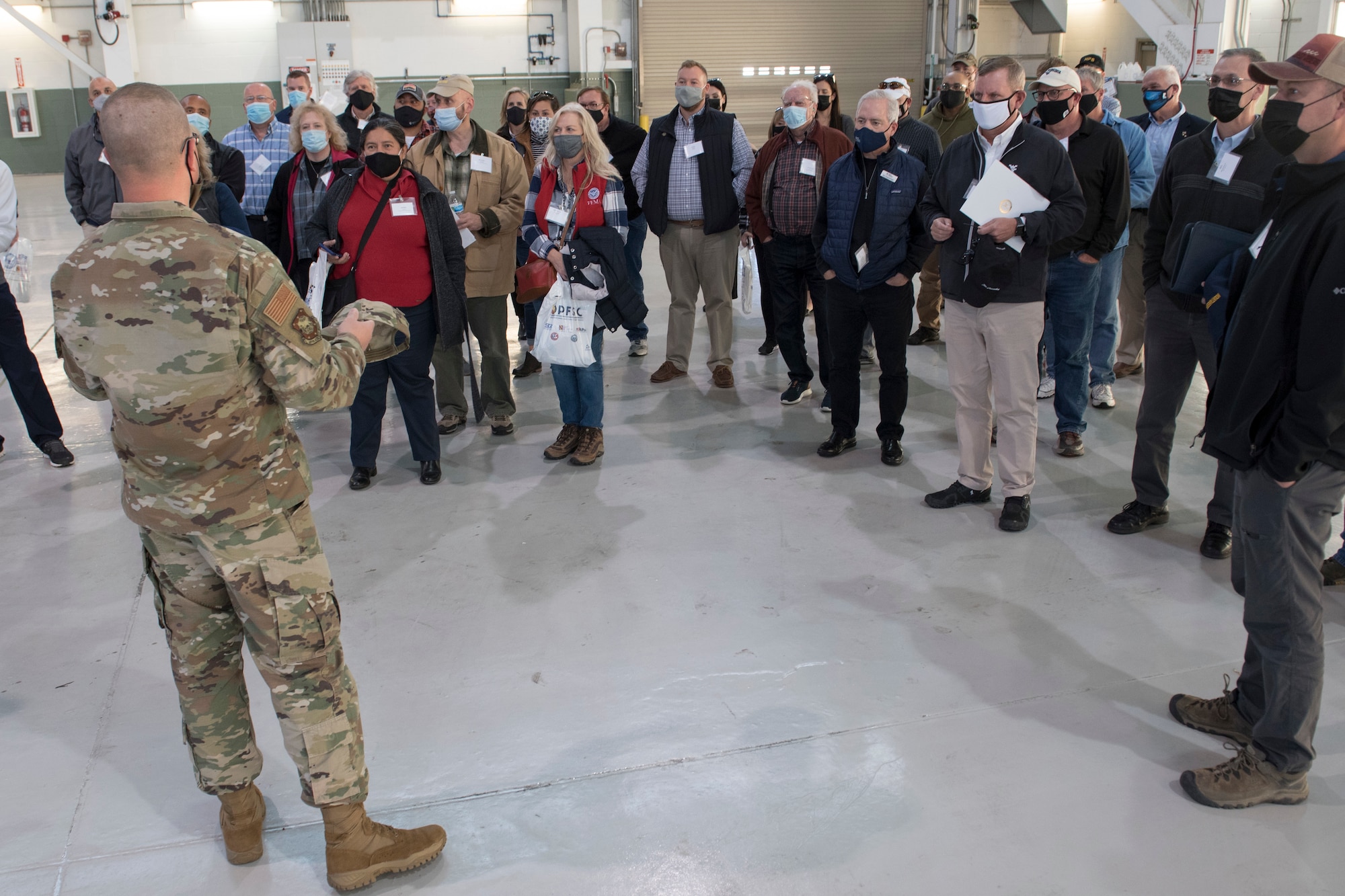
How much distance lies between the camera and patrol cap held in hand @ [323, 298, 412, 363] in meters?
2.09

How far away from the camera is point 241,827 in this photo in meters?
2.20

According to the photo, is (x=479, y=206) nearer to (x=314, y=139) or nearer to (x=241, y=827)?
(x=314, y=139)

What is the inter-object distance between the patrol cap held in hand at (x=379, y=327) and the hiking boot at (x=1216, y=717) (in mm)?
2219

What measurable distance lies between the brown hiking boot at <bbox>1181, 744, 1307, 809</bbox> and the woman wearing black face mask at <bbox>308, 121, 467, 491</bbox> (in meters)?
3.19

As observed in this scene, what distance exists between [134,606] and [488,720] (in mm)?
1528

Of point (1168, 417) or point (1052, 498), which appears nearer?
point (1168, 417)

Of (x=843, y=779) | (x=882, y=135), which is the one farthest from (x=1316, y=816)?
(x=882, y=135)

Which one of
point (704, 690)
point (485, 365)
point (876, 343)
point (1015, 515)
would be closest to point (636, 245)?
point (485, 365)

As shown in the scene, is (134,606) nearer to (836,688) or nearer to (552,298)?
(552,298)

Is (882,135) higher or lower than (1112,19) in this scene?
lower

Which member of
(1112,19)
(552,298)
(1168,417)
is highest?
(1112,19)

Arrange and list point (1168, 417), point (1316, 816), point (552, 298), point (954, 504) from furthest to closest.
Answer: point (552, 298)
point (954, 504)
point (1168, 417)
point (1316, 816)

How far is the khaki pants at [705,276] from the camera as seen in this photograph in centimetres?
564

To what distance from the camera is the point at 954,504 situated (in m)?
4.07
